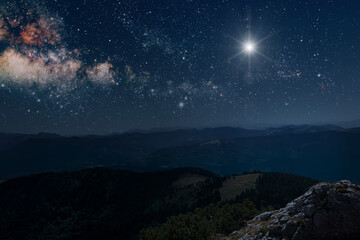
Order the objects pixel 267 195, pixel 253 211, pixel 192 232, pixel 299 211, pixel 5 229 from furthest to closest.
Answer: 1. pixel 5 229
2. pixel 267 195
3. pixel 253 211
4. pixel 192 232
5. pixel 299 211

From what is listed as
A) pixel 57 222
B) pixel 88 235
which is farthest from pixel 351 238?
pixel 57 222

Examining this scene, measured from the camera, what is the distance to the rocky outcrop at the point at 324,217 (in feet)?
53.1

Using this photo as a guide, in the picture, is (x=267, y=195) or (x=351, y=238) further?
(x=267, y=195)

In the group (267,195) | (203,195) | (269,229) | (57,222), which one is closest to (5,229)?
(57,222)

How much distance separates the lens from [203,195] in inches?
6457

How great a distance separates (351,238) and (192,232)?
1114 inches

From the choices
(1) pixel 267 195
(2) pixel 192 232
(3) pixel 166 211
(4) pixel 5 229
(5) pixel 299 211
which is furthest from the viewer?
(4) pixel 5 229

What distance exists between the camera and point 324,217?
1673cm

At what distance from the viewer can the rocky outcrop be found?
16.2 meters

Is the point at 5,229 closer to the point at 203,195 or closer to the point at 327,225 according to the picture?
the point at 203,195

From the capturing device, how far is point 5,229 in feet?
641

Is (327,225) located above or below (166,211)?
above

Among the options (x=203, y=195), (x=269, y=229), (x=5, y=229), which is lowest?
(x=5, y=229)

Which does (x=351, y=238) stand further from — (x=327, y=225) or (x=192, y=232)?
(x=192, y=232)
